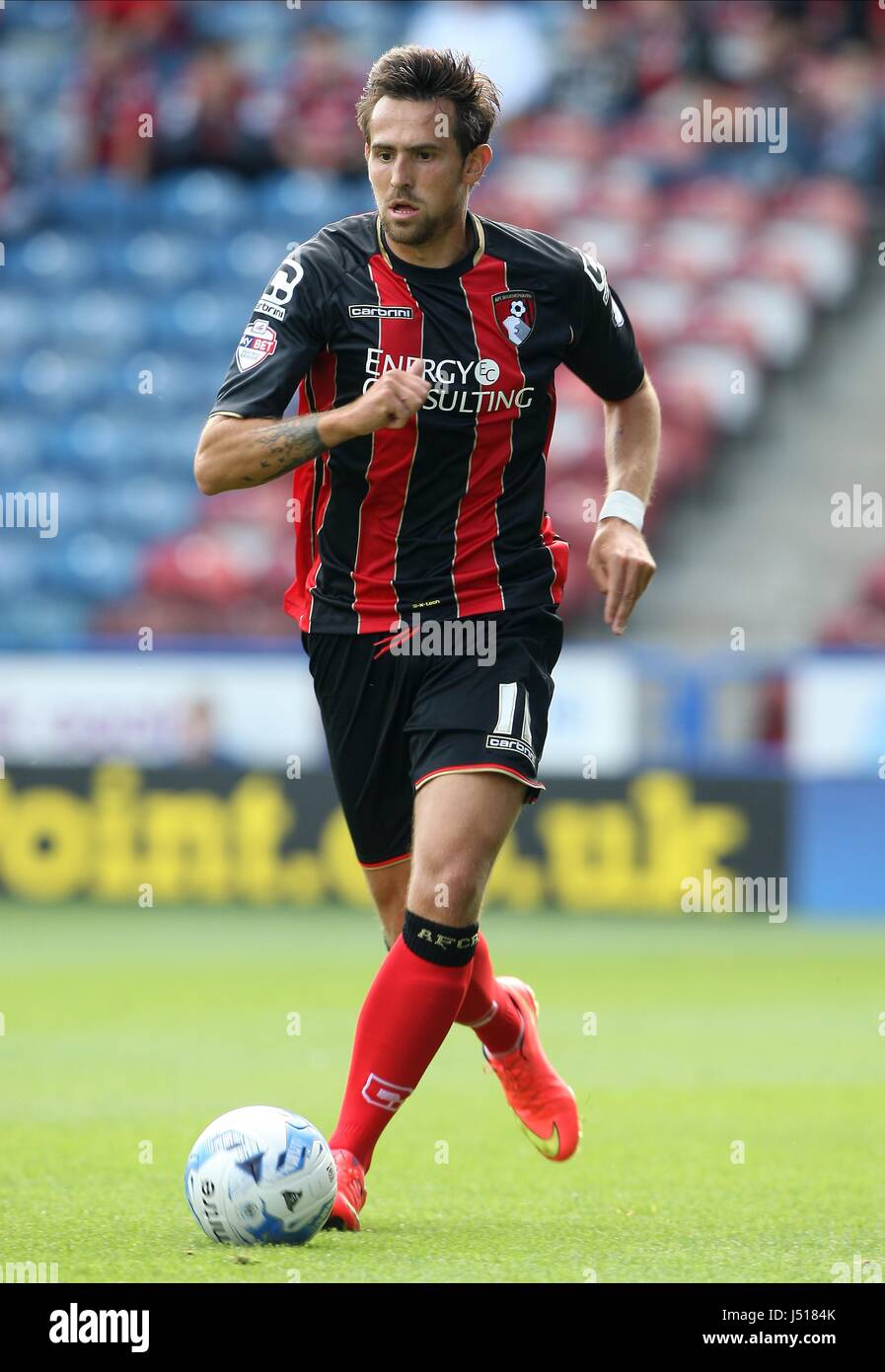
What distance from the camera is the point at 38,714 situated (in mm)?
13719

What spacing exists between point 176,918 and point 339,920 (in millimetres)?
1025

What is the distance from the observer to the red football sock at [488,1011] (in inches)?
A: 203

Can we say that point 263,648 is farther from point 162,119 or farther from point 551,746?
point 162,119

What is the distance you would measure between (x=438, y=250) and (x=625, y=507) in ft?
2.57

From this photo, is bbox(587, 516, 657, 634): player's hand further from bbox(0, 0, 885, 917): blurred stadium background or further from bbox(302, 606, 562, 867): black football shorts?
bbox(0, 0, 885, 917): blurred stadium background

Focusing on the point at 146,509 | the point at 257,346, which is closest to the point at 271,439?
the point at 257,346

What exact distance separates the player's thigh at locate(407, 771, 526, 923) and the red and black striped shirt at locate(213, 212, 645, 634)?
455mm

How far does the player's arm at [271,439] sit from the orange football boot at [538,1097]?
5.23 feet

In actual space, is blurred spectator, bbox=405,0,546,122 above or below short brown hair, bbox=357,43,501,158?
above

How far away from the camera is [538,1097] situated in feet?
17.4

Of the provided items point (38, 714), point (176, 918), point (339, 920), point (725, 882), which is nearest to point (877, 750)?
point (725, 882)

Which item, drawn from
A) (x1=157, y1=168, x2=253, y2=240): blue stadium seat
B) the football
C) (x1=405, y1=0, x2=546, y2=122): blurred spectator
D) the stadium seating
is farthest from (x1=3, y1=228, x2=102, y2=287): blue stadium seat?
the football

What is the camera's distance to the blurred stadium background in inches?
525

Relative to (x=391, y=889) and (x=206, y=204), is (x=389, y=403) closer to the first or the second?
(x=391, y=889)
